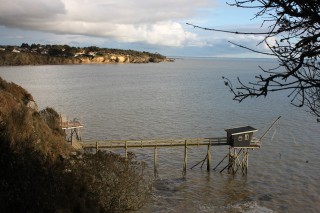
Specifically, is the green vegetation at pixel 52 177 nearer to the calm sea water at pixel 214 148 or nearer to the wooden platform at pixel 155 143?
the calm sea water at pixel 214 148

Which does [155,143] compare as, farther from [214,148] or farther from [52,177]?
[52,177]

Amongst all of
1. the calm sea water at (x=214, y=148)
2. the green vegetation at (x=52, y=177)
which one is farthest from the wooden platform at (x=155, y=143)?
the green vegetation at (x=52, y=177)

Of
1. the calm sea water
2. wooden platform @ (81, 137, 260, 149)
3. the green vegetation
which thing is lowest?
the calm sea water

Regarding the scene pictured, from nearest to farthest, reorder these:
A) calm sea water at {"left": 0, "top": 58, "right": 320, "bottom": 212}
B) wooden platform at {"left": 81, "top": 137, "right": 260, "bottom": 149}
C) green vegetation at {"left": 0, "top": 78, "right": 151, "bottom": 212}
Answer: green vegetation at {"left": 0, "top": 78, "right": 151, "bottom": 212}, calm sea water at {"left": 0, "top": 58, "right": 320, "bottom": 212}, wooden platform at {"left": 81, "top": 137, "right": 260, "bottom": 149}

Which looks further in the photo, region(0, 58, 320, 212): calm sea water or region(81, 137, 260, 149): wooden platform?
region(81, 137, 260, 149): wooden platform

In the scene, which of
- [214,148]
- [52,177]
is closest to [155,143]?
[214,148]

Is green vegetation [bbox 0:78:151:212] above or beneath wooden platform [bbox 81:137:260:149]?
Answer: above

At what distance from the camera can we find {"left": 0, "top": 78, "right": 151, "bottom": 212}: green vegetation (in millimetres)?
13711

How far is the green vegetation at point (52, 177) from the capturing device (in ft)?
45.0

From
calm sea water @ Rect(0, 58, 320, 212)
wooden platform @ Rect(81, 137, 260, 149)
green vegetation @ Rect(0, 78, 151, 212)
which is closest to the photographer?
green vegetation @ Rect(0, 78, 151, 212)

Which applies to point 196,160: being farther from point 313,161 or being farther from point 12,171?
point 12,171

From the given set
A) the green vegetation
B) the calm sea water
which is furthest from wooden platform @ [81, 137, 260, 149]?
the green vegetation

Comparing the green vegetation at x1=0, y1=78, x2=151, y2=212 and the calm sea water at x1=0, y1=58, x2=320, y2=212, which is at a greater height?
the green vegetation at x1=0, y1=78, x2=151, y2=212

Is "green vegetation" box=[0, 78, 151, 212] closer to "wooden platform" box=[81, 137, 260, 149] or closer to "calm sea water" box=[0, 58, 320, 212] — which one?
"calm sea water" box=[0, 58, 320, 212]
